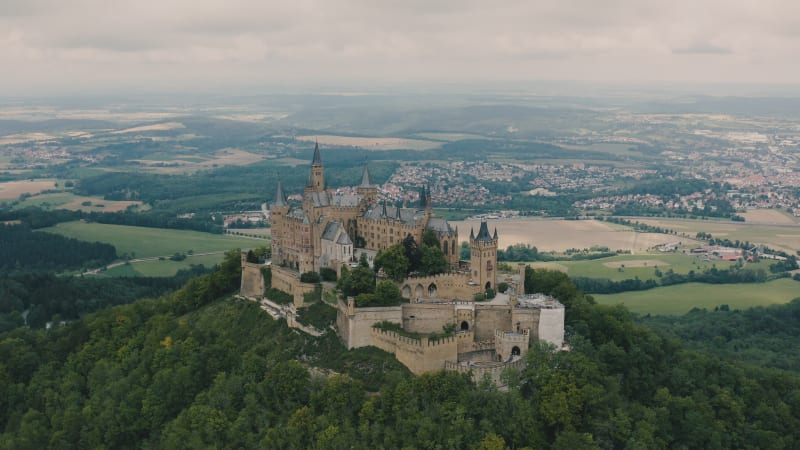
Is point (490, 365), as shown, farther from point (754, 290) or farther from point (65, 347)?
point (754, 290)

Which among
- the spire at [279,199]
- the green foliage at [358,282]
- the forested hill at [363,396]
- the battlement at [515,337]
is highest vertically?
the spire at [279,199]

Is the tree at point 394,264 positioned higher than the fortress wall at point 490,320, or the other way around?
the tree at point 394,264

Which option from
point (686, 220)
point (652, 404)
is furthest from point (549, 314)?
point (686, 220)

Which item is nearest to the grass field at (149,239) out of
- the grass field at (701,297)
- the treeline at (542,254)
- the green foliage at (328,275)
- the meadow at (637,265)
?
the treeline at (542,254)

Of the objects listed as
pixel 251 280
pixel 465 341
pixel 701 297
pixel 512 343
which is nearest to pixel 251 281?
pixel 251 280

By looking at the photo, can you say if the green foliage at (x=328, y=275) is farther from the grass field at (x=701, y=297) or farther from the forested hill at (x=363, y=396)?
the grass field at (x=701, y=297)

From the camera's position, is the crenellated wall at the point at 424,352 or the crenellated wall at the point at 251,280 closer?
the crenellated wall at the point at 424,352
